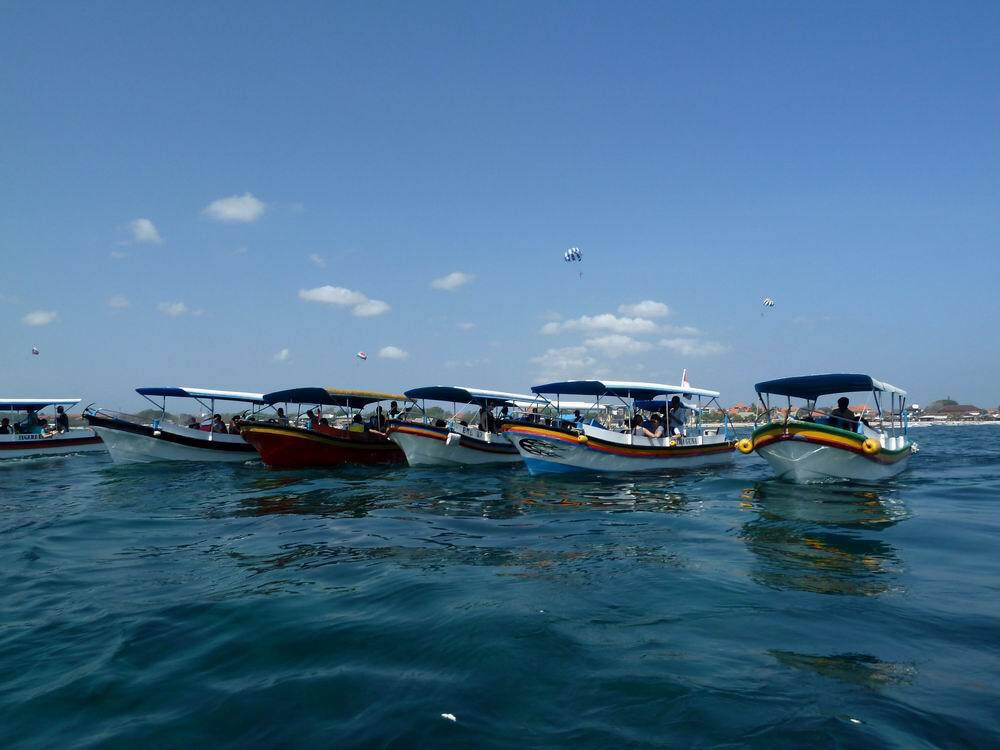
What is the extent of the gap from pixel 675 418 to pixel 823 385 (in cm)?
503

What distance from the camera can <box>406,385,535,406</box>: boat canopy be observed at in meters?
23.6

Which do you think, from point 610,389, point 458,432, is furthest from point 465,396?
point 610,389

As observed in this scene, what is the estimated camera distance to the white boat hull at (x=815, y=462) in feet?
51.0

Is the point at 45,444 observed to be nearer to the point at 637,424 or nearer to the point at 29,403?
the point at 29,403

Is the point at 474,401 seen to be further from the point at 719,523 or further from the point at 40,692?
the point at 40,692

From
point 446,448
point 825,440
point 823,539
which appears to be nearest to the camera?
point 823,539

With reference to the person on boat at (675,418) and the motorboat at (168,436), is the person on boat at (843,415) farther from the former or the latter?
the motorboat at (168,436)

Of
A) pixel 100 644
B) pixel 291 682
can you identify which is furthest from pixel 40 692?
pixel 291 682

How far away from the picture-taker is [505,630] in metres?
5.71

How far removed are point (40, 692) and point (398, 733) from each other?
2.93 metres

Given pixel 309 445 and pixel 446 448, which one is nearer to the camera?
pixel 446 448

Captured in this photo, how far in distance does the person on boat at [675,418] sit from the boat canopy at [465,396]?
6184 millimetres

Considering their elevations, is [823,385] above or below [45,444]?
above

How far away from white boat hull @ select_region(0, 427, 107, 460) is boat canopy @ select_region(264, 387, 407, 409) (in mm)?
10493
